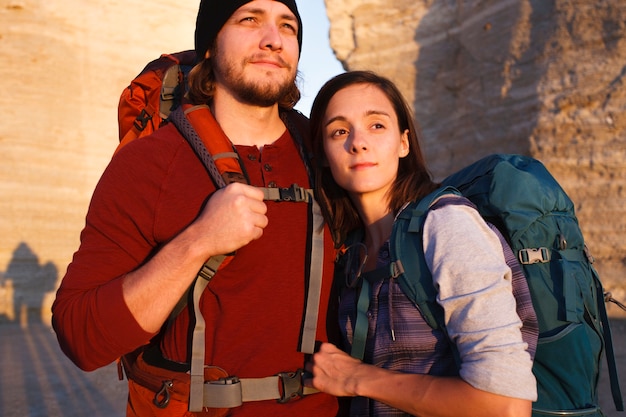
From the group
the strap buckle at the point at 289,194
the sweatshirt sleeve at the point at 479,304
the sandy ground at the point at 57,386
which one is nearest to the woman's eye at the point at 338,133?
the strap buckle at the point at 289,194

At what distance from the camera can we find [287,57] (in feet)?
6.42

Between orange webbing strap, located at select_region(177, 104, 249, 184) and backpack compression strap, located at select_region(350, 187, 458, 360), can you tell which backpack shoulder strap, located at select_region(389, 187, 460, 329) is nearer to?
backpack compression strap, located at select_region(350, 187, 458, 360)

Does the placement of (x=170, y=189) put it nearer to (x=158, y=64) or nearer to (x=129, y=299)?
(x=129, y=299)

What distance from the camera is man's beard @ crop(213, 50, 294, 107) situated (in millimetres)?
1904

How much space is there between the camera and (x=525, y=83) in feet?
26.7

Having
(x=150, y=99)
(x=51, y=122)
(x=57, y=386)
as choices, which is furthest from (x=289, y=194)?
(x=51, y=122)

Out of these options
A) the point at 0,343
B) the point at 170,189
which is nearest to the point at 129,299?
the point at 170,189

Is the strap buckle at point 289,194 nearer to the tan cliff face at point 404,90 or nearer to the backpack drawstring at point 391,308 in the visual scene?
the backpack drawstring at point 391,308

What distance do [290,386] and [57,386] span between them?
5427 mm

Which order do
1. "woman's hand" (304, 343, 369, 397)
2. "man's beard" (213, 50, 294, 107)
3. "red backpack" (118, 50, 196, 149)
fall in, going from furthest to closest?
"red backpack" (118, 50, 196, 149) → "man's beard" (213, 50, 294, 107) → "woman's hand" (304, 343, 369, 397)

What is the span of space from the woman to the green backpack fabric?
6cm

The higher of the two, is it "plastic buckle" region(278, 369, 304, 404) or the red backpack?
the red backpack

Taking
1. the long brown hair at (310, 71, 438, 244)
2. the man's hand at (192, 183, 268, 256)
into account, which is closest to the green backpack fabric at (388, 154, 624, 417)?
the long brown hair at (310, 71, 438, 244)

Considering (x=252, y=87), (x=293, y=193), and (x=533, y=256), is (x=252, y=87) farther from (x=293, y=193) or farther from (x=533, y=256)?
(x=533, y=256)
